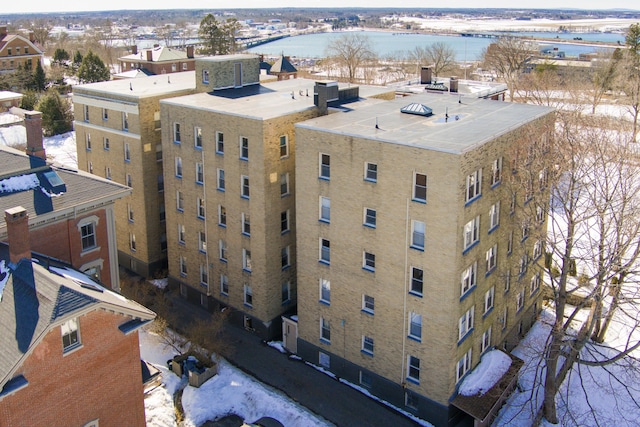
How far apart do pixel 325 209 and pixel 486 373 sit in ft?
45.9

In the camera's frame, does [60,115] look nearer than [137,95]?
No

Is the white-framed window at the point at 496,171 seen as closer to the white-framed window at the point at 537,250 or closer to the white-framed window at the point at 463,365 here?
the white-framed window at the point at 537,250

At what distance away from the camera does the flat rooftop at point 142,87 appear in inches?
1986

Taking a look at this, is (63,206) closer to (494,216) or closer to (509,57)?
(494,216)

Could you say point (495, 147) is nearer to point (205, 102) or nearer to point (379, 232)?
point (379, 232)

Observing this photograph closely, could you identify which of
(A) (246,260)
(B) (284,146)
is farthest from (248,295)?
(B) (284,146)

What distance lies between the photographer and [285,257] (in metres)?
43.7

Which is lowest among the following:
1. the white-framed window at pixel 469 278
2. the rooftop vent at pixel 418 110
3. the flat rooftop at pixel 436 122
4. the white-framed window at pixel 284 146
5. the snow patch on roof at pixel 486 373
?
the snow patch on roof at pixel 486 373

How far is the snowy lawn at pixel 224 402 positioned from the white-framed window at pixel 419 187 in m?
14.4

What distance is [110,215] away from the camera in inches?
1455

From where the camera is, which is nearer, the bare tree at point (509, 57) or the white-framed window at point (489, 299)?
the white-framed window at point (489, 299)

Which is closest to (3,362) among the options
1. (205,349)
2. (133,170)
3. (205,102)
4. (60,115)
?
(205,349)

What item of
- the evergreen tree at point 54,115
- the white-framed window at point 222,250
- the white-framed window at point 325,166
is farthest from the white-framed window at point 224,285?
the evergreen tree at point 54,115

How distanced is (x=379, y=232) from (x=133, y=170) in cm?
2601
